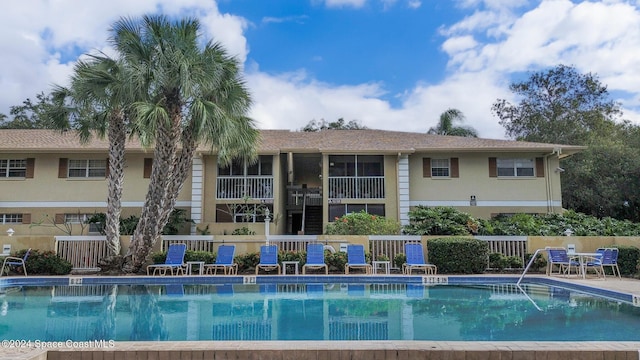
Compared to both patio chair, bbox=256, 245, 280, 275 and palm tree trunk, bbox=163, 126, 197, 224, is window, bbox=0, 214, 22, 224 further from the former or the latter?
patio chair, bbox=256, 245, 280, 275

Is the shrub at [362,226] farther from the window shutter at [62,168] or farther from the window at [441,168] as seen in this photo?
the window shutter at [62,168]

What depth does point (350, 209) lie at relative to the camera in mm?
20859

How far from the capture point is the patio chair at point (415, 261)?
1429cm

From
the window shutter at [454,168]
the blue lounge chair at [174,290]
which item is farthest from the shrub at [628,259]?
the blue lounge chair at [174,290]

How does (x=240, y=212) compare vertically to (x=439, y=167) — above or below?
below

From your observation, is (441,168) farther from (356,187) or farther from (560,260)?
(560,260)

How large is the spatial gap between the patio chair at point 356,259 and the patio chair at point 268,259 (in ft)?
7.29

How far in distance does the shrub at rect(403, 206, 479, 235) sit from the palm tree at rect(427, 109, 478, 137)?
16102 millimetres

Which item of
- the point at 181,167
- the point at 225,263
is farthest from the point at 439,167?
the point at 181,167

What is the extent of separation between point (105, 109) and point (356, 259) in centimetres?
936

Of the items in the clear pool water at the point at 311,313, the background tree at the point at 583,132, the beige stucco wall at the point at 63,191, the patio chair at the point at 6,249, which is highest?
the background tree at the point at 583,132

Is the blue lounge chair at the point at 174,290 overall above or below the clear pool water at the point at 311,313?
above

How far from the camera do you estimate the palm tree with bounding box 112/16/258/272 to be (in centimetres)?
1326

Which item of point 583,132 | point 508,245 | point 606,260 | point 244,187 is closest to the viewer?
point 606,260
